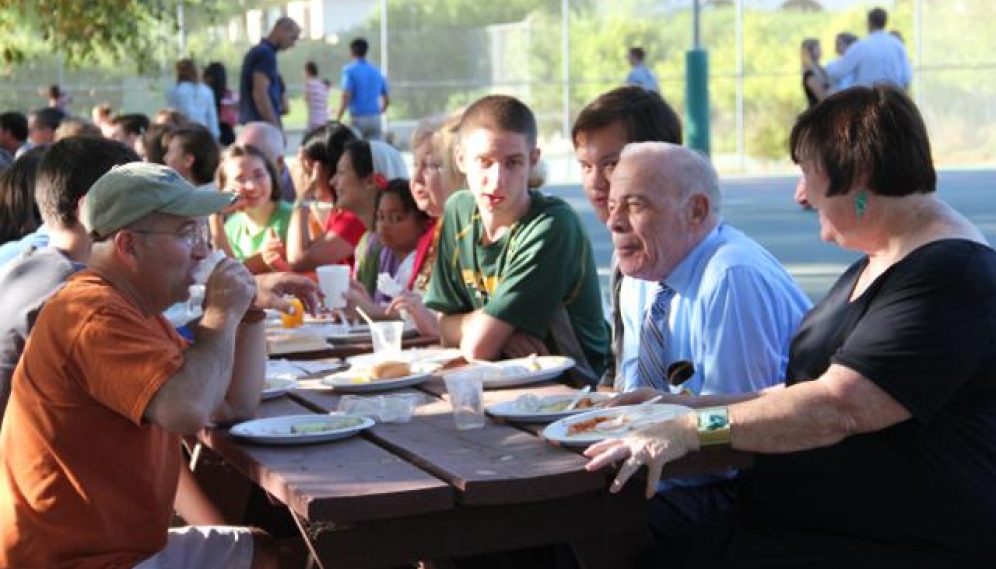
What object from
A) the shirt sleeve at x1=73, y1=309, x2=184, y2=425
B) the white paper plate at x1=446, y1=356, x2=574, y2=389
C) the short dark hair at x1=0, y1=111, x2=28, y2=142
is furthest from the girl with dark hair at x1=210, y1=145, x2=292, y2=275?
the short dark hair at x1=0, y1=111, x2=28, y2=142

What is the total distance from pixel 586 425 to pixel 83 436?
1.17m

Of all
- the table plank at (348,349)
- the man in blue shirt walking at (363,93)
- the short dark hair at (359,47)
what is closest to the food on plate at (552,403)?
the table plank at (348,349)

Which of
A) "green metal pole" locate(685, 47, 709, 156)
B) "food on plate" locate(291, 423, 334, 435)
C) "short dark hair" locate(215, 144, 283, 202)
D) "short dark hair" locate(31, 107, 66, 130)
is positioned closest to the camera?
"food on plate" locate(291, 423, 334, 435)

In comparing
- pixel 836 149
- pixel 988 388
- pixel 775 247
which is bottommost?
pixel 775 247

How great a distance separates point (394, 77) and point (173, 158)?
21599 millimetres

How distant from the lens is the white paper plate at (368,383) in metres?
4.64

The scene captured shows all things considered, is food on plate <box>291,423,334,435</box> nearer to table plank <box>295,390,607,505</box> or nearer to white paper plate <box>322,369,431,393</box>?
table plank <box>295,390,607,505</box>

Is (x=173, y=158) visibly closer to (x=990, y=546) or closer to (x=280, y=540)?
(x=280, y=540)

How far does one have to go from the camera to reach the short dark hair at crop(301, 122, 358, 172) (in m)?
8.77

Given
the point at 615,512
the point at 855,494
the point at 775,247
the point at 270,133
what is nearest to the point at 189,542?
the point at 615,512

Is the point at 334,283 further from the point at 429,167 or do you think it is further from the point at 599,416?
the point at 599,416

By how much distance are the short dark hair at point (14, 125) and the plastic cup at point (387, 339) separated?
933 centimetres

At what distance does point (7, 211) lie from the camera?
585cm

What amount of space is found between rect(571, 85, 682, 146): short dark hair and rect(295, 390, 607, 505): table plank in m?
1.29
